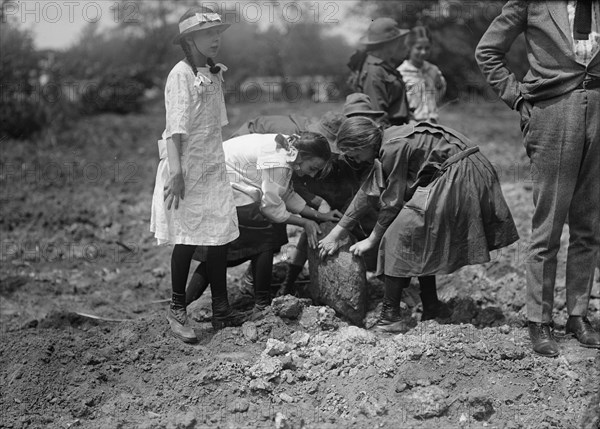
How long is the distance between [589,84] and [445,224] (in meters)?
1.15

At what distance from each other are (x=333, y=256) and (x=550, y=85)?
1.72 m

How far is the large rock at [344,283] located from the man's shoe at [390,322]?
0.65ft

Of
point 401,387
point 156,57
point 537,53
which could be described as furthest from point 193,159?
point 156,57

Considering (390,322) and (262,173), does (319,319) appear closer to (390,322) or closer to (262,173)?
(390,322)

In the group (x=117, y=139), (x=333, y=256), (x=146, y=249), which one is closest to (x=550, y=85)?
(x=333, y=256)

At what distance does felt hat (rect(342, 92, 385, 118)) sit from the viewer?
5332mm

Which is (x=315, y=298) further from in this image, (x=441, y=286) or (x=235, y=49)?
(x=235, y=49)

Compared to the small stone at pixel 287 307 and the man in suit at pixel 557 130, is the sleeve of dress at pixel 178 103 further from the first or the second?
the man in suit at pixel 557 130

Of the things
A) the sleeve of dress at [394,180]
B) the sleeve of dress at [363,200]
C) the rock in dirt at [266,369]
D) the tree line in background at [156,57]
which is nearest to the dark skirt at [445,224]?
the sleeve of dress at [394,180]

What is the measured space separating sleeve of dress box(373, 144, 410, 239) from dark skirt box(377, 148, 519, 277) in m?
0.06

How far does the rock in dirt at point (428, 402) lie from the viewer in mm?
3750

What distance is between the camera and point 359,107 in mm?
5430

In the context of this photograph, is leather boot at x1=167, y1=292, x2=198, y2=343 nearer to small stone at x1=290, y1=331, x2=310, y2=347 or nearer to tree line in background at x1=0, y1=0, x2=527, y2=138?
small stone at x1=290, y1=331, x2=310, y2=347

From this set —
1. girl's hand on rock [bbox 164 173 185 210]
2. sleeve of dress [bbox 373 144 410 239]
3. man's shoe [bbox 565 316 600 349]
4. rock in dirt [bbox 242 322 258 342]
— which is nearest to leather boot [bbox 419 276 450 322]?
sleeve of dress [bbox 373 144 410 239]
